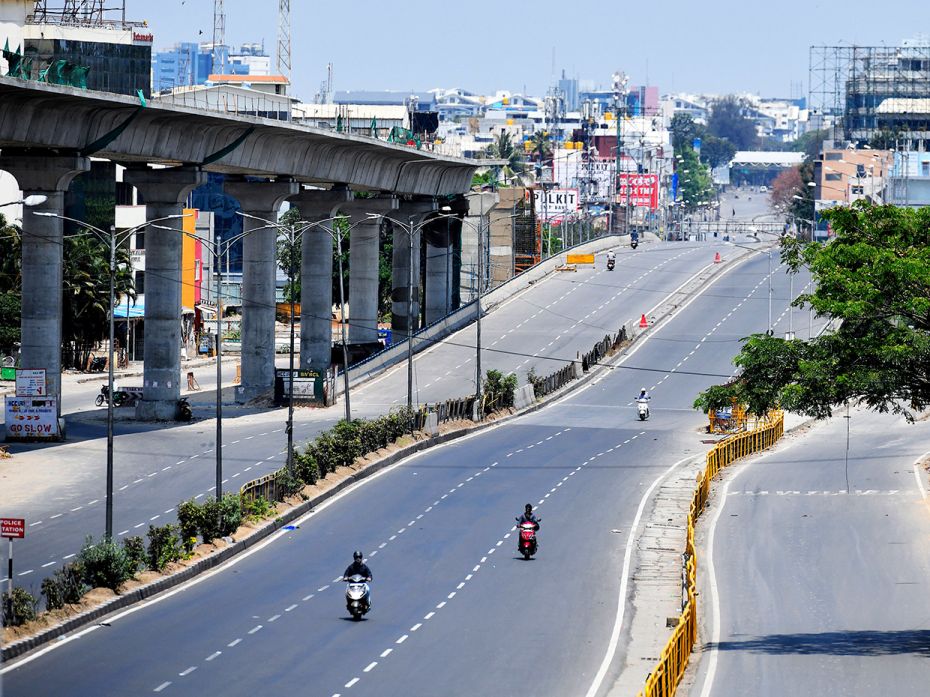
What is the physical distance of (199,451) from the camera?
67.6m

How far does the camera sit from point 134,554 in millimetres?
42281

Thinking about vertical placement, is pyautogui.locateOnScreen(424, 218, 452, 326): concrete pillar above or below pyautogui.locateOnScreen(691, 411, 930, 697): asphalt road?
above

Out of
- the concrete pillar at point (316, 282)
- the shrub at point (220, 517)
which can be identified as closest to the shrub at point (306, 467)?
the shrub at point (220, 517)

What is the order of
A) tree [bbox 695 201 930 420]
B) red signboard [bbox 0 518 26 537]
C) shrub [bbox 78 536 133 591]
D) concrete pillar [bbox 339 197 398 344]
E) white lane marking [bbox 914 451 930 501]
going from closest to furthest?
red signboard [bbox 0 518 26 537] < tree [bbox 695 201 930 420] < shrub [bbox 78 536 133 591] < white lane marking [bbox 914 451 930 501] < concrete pillar [bbox 339 197 398 344]

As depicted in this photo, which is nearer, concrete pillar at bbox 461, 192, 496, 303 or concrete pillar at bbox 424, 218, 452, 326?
concrete pillar at bbox 424, 218, 452, 326

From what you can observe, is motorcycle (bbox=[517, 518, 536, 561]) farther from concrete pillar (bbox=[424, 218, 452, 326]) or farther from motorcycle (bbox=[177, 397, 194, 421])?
concrete pillar (bbox=[424, 218, 452, 326])

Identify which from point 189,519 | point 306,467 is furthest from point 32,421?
point 189,519

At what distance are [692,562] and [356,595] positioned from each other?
8635 mm

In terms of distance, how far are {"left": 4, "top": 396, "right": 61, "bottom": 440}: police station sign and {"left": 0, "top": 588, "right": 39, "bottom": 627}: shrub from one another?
33836 mm

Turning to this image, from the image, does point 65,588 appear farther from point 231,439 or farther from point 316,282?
point 316,282

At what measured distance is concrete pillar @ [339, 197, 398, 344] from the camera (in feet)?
354

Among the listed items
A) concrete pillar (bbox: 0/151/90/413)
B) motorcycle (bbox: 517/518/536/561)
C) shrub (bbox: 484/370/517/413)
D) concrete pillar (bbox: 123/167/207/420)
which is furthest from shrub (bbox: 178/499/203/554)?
shrub (bbox: 484/370/517/413)

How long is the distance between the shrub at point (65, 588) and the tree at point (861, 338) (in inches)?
546

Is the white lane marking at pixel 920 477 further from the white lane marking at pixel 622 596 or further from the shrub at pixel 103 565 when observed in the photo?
the shrub at pixel 103 565
